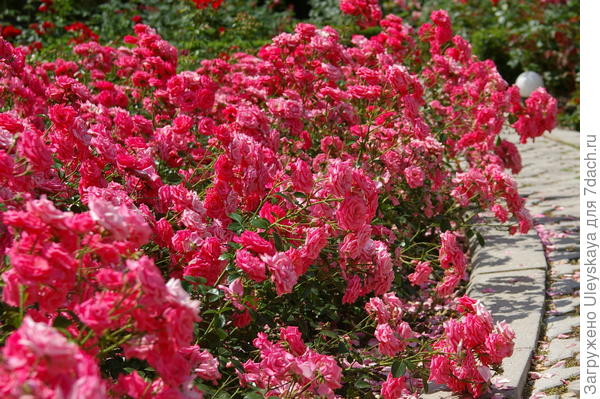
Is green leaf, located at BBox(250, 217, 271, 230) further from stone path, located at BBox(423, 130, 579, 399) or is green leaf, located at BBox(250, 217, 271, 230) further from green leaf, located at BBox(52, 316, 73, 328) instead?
stone path, located at BBox(423, 130, 579, 399)

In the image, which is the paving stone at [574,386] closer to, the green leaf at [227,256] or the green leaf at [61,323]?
the green leaf at [227,256]

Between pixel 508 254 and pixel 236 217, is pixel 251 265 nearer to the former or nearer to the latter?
pixel 236 217

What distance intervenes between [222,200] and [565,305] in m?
1.91

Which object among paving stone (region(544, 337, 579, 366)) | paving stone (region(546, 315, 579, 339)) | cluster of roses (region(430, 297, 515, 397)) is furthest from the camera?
paving stone (region(546, 315, 579, 339))

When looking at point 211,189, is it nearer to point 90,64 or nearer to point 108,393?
point 108,393

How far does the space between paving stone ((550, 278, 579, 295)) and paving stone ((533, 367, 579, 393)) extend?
88 centimetres

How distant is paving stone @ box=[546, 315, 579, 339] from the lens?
11.1 ft

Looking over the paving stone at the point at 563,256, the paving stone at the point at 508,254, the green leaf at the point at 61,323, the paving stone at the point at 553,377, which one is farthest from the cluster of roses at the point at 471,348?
the paving stone at the point at 563,256

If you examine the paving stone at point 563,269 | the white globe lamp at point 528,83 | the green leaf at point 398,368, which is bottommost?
the paving stone at point 563,269

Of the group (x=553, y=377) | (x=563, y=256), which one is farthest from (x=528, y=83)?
(x=553, y=377)

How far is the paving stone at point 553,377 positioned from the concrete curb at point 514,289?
56 mm

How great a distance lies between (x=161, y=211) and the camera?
261cm

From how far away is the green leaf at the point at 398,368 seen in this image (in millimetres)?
2432

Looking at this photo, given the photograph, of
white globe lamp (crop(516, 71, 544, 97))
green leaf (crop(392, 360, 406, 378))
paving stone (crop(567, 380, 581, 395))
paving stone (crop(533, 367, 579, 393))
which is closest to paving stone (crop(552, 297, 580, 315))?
paving stone (crop(533, 367, 579, 393))
